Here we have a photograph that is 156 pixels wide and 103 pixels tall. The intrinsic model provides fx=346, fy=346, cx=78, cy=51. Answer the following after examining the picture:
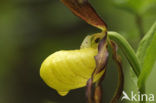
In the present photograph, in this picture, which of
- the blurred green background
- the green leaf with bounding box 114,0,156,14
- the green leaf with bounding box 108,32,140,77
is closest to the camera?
the green leaf with bounding box 108,32,140,77

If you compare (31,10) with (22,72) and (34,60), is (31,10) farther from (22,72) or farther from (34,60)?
(22,72)

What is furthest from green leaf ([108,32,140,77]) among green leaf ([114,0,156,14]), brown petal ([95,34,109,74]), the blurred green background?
the blurred green background

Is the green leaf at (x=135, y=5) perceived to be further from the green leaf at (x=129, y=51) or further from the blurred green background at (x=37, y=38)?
the blurred green background at (x=37, y=38)

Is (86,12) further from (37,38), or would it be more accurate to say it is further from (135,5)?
(37,38)

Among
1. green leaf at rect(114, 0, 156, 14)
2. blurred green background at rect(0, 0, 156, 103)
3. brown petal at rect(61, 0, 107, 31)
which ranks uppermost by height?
brown petal at rect(61, 0, 107, 31)

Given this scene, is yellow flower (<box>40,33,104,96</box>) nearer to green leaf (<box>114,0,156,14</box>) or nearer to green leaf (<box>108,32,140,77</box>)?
green leaf (<box>108,32,140,77</box>)

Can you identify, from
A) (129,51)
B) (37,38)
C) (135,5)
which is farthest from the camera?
(37,38)

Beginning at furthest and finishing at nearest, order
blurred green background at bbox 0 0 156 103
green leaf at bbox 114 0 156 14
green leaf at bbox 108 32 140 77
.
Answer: blurred green background at bbox 0 0 156 103 < green leaf at bbox 114 0 156 14 < green leaf at bbox 108 32 140 77

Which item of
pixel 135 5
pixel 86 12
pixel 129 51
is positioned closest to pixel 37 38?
pixel 135 5

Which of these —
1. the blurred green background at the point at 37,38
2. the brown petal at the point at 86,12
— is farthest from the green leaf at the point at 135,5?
the blurred green background at the point at 37,38

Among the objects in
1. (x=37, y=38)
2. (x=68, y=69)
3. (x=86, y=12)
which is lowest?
(x=37, y=38)
